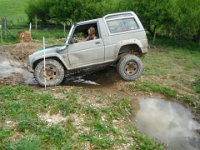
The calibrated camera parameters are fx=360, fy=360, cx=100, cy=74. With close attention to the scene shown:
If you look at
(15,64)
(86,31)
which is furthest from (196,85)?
(15,64)

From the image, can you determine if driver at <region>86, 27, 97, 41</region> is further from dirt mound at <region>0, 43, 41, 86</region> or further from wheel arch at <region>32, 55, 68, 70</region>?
dirt mound at <region>0, 43, 41, 86</region>

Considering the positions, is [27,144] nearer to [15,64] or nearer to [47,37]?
[15,64]

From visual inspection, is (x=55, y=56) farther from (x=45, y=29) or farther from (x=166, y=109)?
(x=45, y=29)

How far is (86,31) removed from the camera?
1112cm

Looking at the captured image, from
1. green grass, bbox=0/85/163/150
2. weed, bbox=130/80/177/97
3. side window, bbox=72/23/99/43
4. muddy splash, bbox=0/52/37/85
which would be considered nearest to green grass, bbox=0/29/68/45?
muddy splash, bbox=0/52/37/85

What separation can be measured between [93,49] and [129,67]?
133 centimetres

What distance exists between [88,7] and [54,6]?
118 inches

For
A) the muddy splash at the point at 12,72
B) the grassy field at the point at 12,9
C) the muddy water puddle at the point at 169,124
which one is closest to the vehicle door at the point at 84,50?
the muddy splash at the point at 12,72

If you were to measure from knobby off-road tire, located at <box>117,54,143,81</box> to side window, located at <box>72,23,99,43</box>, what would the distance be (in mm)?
1114

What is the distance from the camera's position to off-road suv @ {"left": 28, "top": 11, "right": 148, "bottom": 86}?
1068 centimetres

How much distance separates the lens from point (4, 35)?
22578 millimetres

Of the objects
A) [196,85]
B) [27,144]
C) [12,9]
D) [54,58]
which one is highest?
[12,9]

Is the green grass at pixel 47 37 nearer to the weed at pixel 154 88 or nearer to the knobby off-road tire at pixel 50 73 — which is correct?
the knobby off-road tire at pixel 50 73

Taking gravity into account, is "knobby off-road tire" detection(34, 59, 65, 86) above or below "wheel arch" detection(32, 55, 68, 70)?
below
